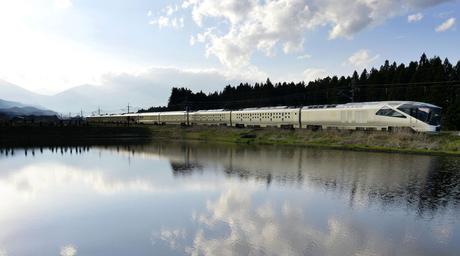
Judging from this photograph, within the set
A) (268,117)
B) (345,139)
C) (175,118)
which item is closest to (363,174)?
(345,139)

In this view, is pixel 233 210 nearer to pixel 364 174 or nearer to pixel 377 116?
pixel 364 174

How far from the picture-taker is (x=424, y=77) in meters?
83.4

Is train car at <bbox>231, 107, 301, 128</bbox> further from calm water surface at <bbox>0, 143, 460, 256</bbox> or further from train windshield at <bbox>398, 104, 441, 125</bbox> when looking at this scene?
calm water surface at <bbox>0, 143, 460, 256</bbox>

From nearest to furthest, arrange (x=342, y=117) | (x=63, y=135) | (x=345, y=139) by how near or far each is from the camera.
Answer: (x=345, y=139)
(x=342, y=117)
(x=63, y=135)

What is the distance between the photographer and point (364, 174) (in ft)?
94.9

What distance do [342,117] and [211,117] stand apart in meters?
41.2

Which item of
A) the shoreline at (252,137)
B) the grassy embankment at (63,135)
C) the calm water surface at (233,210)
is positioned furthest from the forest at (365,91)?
the calm water surface at (233,210)

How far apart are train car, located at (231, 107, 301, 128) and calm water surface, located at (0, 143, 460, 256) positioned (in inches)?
1330

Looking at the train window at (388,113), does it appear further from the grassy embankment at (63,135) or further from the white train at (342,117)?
the grassy embankment at (63,135)

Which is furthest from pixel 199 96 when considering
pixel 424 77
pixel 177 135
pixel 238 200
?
pixel 238 200

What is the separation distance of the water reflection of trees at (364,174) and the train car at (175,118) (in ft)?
192

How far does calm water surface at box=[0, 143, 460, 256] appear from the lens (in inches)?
535

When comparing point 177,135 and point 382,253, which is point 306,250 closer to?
point 382,253

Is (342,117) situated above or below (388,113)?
below
